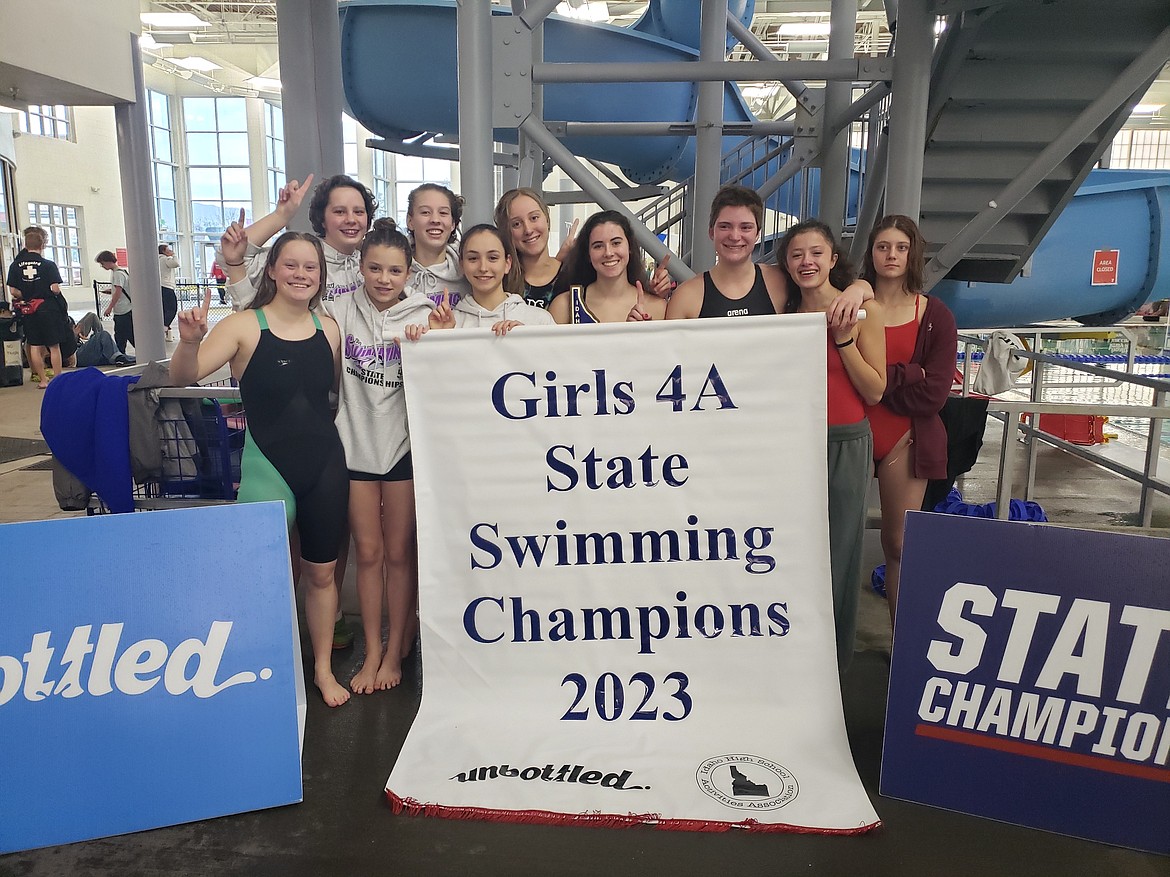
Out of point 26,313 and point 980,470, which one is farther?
point 26,313

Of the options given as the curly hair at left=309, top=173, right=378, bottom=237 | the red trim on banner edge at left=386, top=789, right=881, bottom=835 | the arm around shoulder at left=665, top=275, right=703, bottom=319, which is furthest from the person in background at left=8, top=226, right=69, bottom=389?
the red trim on banner edge at left=386, top=789, right=881, bottom=835

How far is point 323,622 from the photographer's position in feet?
9.66

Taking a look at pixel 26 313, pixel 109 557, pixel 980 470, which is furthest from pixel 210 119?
pixel 109 557

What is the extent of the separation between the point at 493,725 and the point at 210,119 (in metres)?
29.4

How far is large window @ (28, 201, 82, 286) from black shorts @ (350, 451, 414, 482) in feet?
71.5

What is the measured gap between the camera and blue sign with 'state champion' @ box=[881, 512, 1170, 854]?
7.03 ft

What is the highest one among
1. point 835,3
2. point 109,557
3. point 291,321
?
point 835,3

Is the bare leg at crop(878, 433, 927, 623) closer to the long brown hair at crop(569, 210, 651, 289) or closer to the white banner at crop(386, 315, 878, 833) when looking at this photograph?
the white banner at crop(386, 315, 878, 833)

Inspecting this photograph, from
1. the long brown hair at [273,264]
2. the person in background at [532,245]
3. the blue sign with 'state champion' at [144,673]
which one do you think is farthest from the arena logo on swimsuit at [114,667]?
the person in background at [532,245]

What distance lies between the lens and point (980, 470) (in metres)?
7.20

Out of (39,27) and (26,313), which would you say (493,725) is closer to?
(39,27)

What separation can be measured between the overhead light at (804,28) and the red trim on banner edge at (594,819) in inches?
806

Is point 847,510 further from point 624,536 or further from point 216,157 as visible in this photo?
point 216,157

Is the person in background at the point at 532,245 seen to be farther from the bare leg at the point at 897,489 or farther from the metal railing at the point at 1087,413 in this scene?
the metal railing at the point at 1087,413
